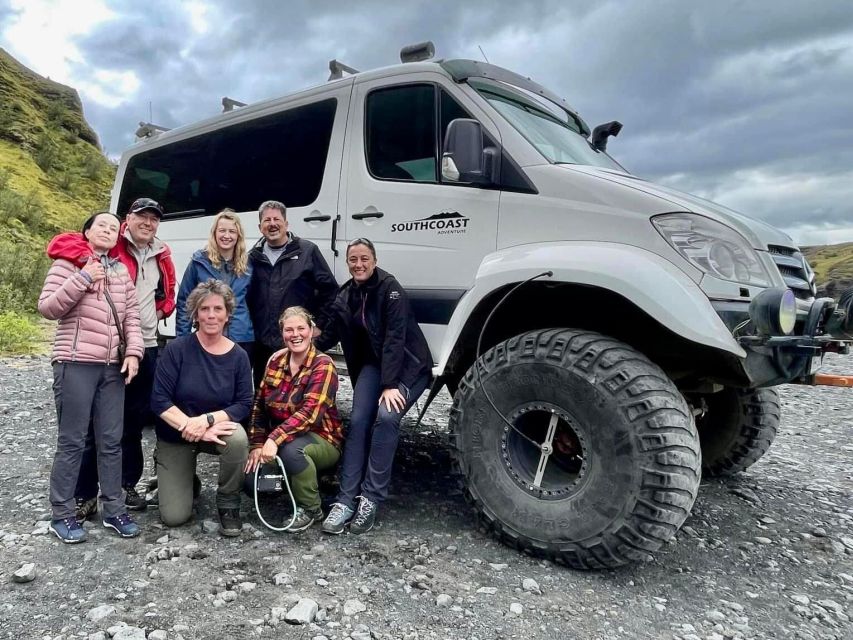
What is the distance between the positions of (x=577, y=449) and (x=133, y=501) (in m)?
2.57

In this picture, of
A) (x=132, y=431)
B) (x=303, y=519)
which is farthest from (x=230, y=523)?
(x=132, y=431)

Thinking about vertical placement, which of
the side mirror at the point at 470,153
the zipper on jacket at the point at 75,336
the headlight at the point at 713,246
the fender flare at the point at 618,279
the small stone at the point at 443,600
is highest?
the side mirror at the point at 470,153

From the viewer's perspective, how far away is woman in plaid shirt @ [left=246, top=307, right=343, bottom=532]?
130 inches

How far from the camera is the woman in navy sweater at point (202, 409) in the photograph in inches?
124

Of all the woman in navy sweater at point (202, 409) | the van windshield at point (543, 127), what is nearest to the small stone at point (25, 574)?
the woman in navy sweater at point (202, 409)

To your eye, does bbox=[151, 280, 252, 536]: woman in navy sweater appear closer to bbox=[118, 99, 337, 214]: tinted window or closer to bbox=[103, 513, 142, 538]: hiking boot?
bbox=[103, 513, 142, 538]: hiking boot

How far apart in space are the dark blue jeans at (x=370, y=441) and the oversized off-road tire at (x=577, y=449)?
1.09 feet

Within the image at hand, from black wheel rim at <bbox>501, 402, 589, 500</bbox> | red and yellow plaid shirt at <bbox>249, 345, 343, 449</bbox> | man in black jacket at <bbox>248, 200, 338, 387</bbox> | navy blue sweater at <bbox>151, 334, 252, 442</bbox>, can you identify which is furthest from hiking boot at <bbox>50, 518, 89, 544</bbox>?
black wheel rim at <bbox>501, 402, 589, 500</bbox>

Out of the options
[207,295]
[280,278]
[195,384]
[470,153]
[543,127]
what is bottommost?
[195,384]

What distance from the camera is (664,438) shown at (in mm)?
2623

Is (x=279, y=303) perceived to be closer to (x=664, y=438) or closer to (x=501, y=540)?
(x=501, y=540)

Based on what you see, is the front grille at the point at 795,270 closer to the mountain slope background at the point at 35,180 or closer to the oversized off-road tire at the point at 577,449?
the oversized off-road tire at the point at 577,449

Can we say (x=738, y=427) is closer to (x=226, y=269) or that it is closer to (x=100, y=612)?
(x=226, y=269)

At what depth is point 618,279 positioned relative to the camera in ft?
9.04
